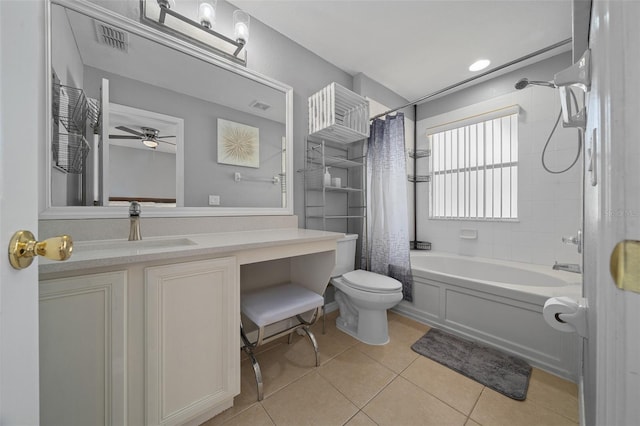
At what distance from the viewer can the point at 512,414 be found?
45.6 inches

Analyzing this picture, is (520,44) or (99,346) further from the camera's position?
(520,44)

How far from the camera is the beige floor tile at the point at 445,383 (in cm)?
124

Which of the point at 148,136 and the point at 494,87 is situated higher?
the point at 494,87

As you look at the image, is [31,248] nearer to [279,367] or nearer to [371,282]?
[279,367]

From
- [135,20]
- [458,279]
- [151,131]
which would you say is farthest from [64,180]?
[458,279]

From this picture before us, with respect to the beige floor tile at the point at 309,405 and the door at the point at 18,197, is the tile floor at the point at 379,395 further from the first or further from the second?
the door at the point at 18,197

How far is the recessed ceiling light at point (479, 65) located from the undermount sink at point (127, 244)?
3006 millimetres

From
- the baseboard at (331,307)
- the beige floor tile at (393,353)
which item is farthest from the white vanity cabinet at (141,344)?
the baseboard at (331,307)

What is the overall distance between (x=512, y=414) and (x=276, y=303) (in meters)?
1.37

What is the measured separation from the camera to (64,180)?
3.69ft

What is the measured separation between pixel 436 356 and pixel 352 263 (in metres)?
0.94

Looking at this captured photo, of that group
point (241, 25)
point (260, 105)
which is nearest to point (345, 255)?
point (260, 105)

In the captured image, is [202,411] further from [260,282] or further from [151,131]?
[151,131]

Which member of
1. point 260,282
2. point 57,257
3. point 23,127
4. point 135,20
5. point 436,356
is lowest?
point 436,356
